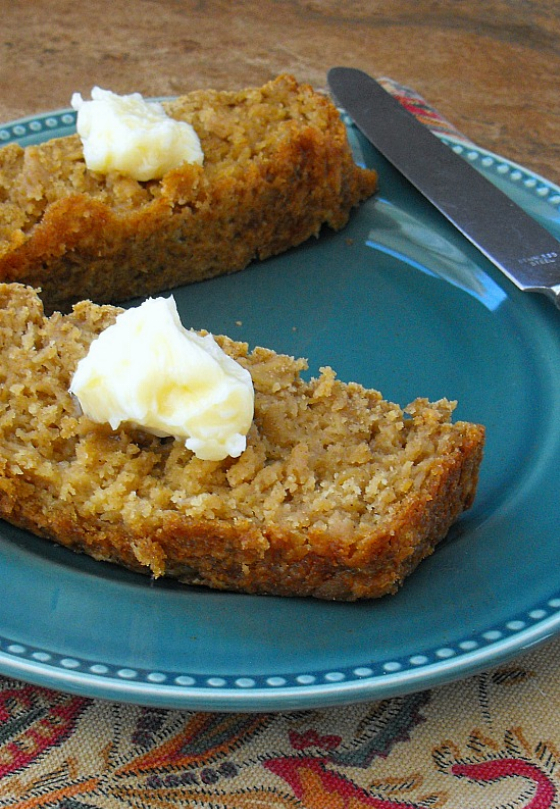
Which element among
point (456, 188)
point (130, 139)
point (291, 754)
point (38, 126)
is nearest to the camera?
point (291, 754)

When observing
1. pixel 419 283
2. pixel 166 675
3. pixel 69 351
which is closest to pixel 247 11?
pixel 419 283

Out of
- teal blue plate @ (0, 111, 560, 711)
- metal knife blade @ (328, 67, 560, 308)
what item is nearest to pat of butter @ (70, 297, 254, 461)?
teal blue plate @ (0, 111, 560, 711)

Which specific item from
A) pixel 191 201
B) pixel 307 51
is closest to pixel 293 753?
pixel 191 201

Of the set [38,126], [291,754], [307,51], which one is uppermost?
[307,51]

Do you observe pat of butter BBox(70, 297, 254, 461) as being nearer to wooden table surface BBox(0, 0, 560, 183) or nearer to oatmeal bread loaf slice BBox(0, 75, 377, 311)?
oatmeal bread loaf slice BBox(0, 75, 377, 311)

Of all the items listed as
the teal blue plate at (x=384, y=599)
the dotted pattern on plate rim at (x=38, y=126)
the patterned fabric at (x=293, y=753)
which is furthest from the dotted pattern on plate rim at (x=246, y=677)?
the dotted pattern on plate rim at (x=38, y=126)

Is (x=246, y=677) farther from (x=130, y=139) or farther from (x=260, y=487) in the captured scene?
(x=130, y=139)

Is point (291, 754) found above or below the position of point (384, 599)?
below
